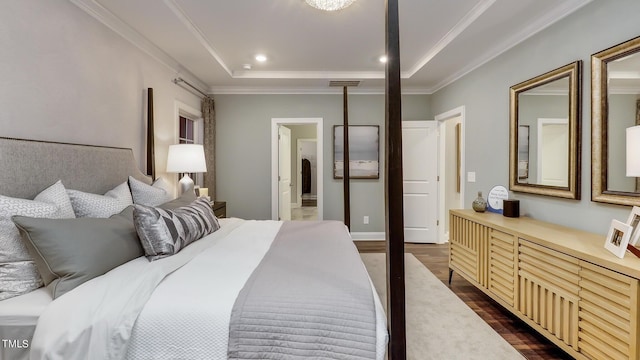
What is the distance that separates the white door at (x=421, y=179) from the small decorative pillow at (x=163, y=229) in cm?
348

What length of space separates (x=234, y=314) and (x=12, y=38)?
2.02 metres

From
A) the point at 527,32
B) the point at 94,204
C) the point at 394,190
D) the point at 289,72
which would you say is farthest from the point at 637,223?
the point at 289,72

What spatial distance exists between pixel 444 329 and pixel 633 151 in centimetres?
160

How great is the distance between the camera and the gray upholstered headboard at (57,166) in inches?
58.9

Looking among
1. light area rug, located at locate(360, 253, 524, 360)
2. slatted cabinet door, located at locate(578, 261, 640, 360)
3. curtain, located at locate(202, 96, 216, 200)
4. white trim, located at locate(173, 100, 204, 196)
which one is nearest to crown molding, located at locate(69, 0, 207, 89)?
white trim, located at locate(173, 100, 204, 196)

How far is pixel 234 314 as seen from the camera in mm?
1115

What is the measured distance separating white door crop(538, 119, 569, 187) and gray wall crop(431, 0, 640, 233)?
0.44ft

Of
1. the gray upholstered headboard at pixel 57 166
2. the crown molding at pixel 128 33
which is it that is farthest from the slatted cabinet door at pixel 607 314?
the crown molding at pixel 128 33

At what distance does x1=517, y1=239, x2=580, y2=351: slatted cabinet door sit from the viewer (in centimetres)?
167

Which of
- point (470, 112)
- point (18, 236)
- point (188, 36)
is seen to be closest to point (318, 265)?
point (18, 236)

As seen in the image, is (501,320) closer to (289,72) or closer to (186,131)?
(289,72)

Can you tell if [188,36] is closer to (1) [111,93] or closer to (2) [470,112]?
(1) [111,93]

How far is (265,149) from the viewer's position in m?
4.68

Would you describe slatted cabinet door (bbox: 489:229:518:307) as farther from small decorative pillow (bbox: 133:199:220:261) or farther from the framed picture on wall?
the framed picture on wall
